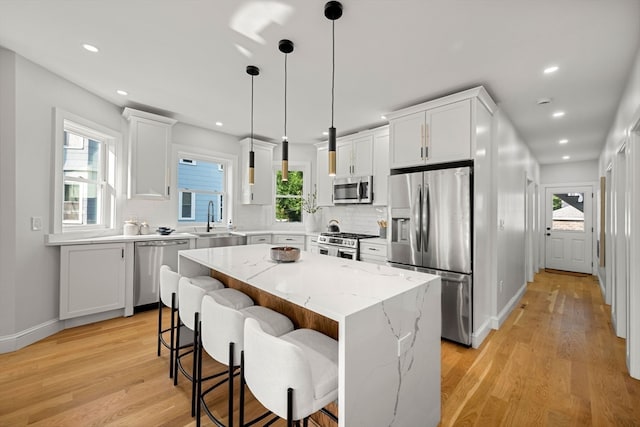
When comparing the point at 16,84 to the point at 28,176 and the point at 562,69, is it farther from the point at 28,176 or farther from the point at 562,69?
the point at 562,69

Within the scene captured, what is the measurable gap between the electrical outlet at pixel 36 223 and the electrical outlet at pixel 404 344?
138 inches

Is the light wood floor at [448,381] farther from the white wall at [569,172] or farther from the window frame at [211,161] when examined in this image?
the white wall at [569,172]

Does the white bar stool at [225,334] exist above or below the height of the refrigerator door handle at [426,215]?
below

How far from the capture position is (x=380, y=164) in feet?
13.8

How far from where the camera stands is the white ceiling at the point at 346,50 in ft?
6.17

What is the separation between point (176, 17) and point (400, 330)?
2.49 metres

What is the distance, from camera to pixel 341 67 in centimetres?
260

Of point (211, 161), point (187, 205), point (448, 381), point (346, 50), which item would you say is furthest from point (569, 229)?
point (187, 205)

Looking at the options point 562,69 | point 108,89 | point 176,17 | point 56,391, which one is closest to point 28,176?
point 108,89

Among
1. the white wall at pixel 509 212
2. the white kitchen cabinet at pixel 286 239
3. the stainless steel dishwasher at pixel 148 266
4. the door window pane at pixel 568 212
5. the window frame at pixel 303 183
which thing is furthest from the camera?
the door window pane at pixel 568 212

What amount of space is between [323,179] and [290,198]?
87 centimetres

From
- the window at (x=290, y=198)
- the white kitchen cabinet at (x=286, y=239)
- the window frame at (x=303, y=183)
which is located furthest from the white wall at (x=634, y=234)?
the window at (x=290, y=198)

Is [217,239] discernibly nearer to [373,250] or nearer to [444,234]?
[373,250]

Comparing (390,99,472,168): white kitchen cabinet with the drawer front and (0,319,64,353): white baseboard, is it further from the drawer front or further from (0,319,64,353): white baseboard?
(0,319,64,353): white baseboard
